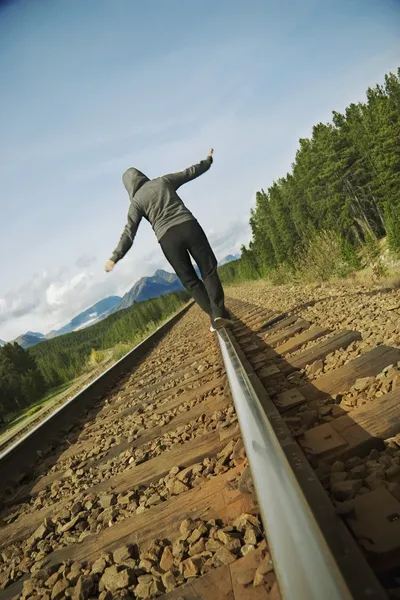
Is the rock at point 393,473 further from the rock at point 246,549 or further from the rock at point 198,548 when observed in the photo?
the rock at point 198,548

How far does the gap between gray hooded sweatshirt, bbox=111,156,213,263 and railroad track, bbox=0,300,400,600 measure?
5.40 ft

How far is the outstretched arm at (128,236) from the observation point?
146 inches

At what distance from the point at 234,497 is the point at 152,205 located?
3.00 metres

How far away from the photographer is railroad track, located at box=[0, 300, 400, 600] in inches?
28.5

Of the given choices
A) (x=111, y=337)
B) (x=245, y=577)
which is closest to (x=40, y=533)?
(x=245, y=577)

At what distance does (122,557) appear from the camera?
1.24m

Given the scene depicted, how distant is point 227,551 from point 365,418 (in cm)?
73

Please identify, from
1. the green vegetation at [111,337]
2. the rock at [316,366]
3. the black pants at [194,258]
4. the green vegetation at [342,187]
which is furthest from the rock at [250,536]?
the green vegetation at [342,187]

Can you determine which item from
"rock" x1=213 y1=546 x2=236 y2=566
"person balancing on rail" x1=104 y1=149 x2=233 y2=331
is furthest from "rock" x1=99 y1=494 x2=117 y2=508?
"person balancing on rail" x1=104 y1=149 x2=233 y2=331

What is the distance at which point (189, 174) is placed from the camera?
3941 millimetres

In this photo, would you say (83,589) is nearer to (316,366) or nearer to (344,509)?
(344,509)

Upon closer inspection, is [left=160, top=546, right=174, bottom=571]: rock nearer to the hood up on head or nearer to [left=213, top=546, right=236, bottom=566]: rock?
[left=213, top=546, right=236, bottom=566]: rock

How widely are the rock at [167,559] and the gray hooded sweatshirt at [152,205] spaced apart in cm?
292

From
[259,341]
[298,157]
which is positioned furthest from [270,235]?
[259,341]
